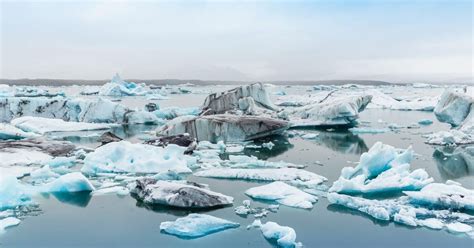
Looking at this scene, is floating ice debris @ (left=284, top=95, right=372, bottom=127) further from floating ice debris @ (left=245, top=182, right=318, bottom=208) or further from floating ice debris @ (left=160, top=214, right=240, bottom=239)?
floating ice debris @ (left=160, top=214, right=240, bottom=239)

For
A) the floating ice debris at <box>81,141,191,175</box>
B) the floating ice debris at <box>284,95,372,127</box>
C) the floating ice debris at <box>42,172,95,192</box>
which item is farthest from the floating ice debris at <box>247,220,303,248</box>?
the floating ice debris at <box>284,95,372,127</box>

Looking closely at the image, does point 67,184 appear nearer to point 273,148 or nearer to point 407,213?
point 407,213

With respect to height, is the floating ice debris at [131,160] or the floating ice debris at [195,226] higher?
the floating ice debris at [131,160]

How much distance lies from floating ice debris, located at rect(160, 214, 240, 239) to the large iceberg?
39.6 ft

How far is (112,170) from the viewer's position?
829 cm

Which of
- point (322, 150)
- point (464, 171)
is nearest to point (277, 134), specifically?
point (322, 150)

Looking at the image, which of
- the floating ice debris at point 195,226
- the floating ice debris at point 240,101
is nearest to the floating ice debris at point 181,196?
the floating ice debris at point 195,226

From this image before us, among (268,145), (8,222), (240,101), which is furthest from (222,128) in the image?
(8,222)

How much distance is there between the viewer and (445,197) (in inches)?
243

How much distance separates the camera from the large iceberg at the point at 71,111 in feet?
54.9

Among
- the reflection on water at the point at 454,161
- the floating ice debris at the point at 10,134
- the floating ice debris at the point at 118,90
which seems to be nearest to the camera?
the reflection on water at the point at 454,161

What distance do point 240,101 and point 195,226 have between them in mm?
11007

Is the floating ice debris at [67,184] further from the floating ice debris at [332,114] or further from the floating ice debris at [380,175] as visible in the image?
the floating ice debris at [332,114]

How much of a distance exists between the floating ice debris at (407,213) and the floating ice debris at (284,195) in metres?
0.35
